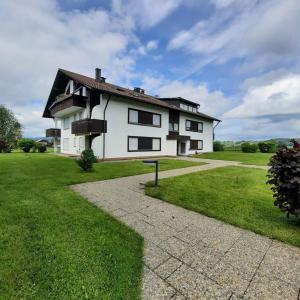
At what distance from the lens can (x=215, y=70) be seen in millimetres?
17203

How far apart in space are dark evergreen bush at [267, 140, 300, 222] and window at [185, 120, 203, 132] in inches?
855

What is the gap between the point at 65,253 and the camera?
271cm

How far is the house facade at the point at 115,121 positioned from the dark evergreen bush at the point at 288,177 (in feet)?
44.2

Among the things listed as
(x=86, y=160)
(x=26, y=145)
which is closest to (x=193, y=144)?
(x=86, y=160)

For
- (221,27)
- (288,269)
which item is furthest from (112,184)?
(221,27)

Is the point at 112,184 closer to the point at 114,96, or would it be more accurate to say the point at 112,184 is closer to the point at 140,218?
the point at 140,218

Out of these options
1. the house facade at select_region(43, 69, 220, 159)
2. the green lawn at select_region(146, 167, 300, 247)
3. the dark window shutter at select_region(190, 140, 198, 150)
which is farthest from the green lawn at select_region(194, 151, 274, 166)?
the green lawn at select_region(146, 167, 300, 247)

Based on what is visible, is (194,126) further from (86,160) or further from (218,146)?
(86,160)

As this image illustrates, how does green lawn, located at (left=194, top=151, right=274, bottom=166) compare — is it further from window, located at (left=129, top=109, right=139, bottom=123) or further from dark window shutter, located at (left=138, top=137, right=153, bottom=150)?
window, located at (left=129, top=109, right=139, bottom=123)

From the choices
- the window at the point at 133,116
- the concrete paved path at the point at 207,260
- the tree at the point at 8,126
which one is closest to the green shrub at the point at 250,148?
the window at the point at 133,116

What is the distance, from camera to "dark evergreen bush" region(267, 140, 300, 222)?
3574mm

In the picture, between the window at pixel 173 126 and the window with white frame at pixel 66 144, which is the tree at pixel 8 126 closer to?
the window with white frame at pixel 66 144

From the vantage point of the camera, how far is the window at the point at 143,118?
18.2 meters

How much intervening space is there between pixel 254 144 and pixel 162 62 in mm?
23325
